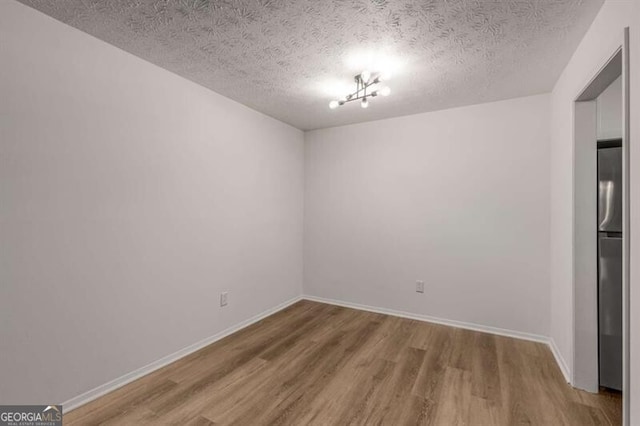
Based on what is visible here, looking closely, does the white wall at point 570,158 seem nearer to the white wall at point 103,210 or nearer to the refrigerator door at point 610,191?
the refrigerator door at point 610,191

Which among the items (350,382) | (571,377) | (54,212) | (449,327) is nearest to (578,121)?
(571,377)

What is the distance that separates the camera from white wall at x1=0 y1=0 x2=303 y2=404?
166cm

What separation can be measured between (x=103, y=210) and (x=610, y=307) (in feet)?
12.0

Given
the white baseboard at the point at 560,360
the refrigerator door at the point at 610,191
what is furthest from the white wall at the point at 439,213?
the refrigerator door at the point at 610,191

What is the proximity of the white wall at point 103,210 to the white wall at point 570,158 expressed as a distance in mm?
2937

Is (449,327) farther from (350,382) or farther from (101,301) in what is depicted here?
(101,301)

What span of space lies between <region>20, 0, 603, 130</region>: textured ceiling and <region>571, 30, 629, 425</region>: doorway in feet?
1.98

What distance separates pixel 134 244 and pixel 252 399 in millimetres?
1452

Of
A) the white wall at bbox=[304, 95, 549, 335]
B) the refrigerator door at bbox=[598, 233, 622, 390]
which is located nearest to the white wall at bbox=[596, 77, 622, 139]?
the white wall at bbox=[304, 95, 549, 335]

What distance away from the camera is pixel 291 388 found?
2125 millimetres

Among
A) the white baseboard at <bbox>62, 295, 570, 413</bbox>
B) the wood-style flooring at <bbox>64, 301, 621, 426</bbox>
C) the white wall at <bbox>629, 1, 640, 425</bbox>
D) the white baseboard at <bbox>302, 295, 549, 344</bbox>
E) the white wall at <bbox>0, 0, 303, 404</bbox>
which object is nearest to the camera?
the white wall at <bbox>629, 1, 640, 425</bbox>

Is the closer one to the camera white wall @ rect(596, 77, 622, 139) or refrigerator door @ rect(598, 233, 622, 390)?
refrigerator door @ rect(598, 233, 622, 390)

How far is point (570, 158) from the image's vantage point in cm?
218

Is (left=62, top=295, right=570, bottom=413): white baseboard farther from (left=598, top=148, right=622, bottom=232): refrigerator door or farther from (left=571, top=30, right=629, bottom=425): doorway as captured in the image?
(left=598, top=148, right=622, bottom=232): refrigerator door
